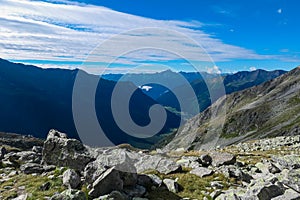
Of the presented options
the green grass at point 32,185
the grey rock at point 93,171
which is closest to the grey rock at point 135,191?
the grey rock at point 93,171

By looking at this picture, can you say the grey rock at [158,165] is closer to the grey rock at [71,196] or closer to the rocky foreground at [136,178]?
the rocky foreground at [136,178]

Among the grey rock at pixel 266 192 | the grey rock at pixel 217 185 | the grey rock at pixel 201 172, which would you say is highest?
the grey rock at pixel 266 192

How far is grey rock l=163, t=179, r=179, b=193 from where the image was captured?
20380 millimetres

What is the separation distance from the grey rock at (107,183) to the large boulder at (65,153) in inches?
240

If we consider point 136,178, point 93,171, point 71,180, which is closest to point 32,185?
point 71,180

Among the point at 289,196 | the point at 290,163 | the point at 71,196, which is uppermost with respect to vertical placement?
the point at 289,196

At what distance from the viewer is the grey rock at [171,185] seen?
66.9 ft

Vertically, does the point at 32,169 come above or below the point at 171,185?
below

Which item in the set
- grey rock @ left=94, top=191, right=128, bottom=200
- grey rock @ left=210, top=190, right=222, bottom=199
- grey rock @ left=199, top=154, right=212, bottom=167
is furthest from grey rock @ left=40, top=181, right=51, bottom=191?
grey rock @ left=199, top=154, right=212, bottom=167

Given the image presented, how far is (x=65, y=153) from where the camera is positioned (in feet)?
84.2

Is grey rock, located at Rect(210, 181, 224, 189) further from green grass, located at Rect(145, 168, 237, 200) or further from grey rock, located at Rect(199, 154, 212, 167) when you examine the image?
grey rock, located at Rect(199, 154, 212, 167)

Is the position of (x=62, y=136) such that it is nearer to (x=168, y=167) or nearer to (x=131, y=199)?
(x=168, y=167)

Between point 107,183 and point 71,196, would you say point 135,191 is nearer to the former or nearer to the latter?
point 107,183

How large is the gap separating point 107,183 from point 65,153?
8936mm
